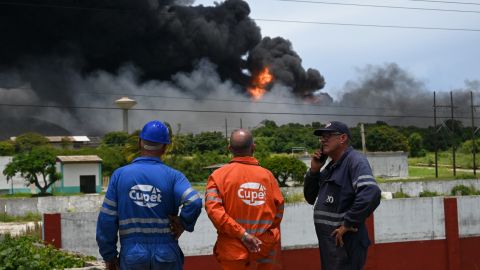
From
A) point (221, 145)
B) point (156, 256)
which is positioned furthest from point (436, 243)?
point (221, 145)

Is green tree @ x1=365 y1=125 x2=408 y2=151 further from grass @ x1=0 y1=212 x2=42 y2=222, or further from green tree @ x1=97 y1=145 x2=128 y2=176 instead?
grass @ x1=0 y1=212 x2=42 y2=222

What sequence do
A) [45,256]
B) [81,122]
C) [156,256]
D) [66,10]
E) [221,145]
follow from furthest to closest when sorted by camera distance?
[81,122], [66,10], [221,145], [45,256], [156,256]

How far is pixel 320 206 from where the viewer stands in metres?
5.15

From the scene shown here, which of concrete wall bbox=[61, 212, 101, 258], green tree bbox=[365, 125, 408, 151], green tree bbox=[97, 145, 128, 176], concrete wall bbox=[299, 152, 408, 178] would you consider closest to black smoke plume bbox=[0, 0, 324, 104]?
green tree bbox=[97, 145, 128, 176]

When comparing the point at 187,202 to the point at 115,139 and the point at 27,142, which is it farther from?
the point at 115,139

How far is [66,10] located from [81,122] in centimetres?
1331

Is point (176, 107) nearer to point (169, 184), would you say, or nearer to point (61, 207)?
point (61, 207)

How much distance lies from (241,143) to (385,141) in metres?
52.4

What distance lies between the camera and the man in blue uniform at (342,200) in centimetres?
483

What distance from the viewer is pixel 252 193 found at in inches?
191

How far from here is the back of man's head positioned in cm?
496

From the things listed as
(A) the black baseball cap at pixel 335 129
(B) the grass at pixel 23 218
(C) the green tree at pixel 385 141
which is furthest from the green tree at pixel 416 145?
(A) the black baseball cap at pixel 335 129

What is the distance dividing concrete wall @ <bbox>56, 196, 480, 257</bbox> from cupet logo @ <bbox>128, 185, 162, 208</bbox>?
1351 centimetres

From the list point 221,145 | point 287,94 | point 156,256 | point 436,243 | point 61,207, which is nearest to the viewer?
point 156,256
